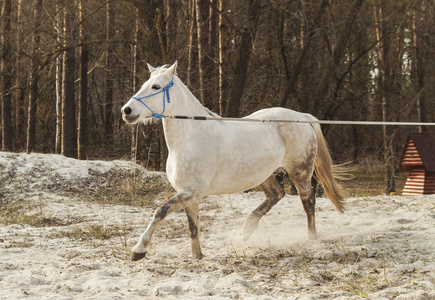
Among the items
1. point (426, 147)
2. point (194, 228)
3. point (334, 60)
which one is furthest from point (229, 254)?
point (426, 147)

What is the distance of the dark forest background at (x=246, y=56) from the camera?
10.9 metres

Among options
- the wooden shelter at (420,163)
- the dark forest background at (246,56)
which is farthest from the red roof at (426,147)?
the dark forest background at (246,56)

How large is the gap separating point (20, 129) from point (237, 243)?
17.7 meters

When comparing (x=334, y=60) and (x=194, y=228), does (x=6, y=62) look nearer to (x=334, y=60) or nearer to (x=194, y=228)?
(x=334, y=60)

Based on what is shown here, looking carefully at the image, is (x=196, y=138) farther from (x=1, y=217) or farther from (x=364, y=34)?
(x=364, y=34)

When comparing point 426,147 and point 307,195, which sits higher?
point 426,147

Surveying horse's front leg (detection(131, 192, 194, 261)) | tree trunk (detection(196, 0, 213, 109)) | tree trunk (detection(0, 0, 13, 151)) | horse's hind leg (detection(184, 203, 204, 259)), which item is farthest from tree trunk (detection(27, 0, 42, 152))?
horse's front leg (detection(131, 192, 194, 261))

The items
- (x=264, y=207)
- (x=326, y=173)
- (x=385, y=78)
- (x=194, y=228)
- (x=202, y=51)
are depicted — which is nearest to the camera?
(x=194, y=228)

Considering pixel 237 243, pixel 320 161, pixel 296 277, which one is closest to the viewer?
pixel 296 277

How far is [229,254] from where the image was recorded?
5152mm

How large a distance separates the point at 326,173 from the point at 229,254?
6.20 feet

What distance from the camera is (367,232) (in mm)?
5863

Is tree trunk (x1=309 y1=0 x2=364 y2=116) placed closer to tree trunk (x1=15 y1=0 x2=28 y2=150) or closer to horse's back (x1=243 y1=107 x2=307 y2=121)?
horse's back (x1=243 y1=107 x2=307 y2=121)

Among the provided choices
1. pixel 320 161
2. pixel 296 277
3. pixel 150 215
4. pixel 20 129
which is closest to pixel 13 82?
pixel 20 129
